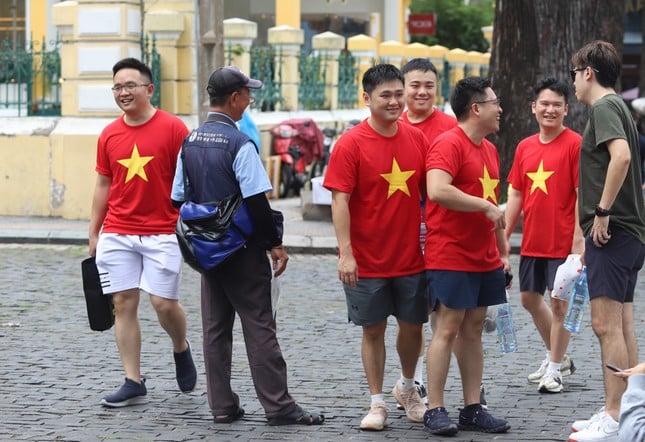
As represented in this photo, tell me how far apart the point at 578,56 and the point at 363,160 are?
116 centimetres

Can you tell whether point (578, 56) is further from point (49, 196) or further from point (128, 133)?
point (49, 196)

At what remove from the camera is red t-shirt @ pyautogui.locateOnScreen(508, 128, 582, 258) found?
8.41 meters

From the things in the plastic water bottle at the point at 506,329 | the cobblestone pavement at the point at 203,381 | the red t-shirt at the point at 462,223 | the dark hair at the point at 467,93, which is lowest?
the cobblestone pavement at the point at 203,381

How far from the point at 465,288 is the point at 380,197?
0.62m

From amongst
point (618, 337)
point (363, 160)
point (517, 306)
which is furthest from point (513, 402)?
point (517, 306)

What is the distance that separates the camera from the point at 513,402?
794 cm

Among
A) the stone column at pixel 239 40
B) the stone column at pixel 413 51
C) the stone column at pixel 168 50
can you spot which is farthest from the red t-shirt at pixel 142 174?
the stone column at pixel 413 51

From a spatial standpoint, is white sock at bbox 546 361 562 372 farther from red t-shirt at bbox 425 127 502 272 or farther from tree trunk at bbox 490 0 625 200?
tree trunk at bbox 490 0 625 200

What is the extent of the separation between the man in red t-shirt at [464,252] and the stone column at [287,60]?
53.7 feet

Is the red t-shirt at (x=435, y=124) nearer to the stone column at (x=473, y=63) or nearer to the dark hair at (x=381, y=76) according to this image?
the dark hair at (x=381, y=76)

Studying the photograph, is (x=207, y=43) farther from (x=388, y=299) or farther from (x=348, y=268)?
(x=348, y=268)

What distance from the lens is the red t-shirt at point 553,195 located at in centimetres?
841

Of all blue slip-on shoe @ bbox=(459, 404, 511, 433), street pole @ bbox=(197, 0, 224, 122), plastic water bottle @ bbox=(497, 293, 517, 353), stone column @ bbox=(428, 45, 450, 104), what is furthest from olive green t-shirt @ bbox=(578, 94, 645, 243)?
stone column @ bbox=(428, 45, 450, 104)

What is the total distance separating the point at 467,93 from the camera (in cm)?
721
